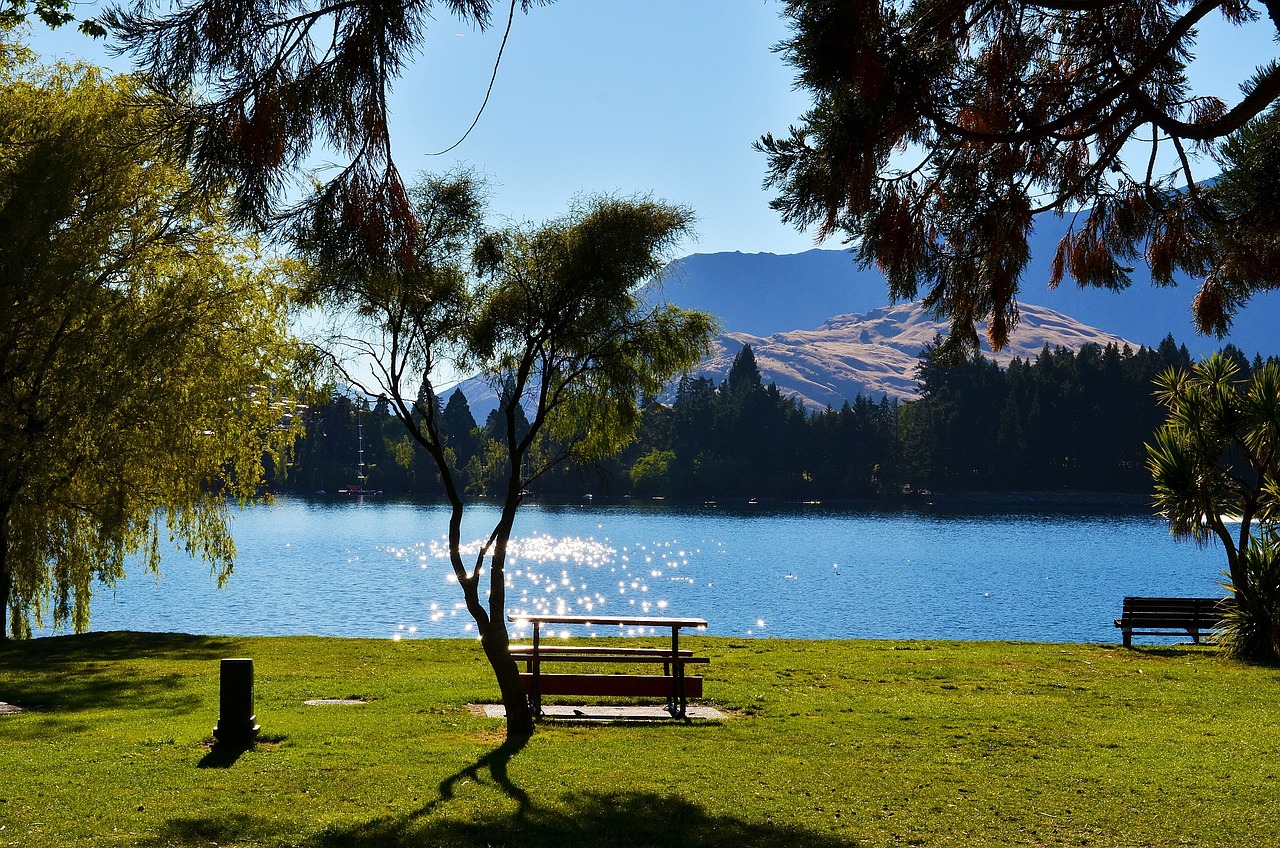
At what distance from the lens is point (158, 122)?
19.4 ft

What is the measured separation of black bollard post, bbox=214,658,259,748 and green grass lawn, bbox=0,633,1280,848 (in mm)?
227

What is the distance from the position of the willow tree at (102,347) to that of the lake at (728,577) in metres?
9.12

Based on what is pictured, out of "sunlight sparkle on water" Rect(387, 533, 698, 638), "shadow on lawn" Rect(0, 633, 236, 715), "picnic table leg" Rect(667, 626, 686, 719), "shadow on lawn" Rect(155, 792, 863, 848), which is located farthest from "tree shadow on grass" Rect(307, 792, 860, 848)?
"sunlight sparkle on water" Rect(387, 533, 698, 638)

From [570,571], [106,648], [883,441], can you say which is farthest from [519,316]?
[883,441]

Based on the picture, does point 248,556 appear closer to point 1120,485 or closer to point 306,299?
point 306,299

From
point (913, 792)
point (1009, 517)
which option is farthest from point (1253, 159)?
point (1009, 517)

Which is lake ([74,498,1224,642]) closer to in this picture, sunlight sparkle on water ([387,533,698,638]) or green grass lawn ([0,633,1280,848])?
sunlight sparkle on water ([387,533,698,638])

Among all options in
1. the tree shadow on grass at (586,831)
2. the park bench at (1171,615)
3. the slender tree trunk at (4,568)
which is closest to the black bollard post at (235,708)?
the tree shadow on grass at (586,831)

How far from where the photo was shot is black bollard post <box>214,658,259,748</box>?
10086 millimetres

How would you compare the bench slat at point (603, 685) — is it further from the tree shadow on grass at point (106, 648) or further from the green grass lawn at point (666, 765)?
the tree shadow on grass at point (106, 648)

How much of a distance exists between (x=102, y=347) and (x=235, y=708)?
10.1 meters

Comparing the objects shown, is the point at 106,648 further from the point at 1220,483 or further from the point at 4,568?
the point at 1220,483

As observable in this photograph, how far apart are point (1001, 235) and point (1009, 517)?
10415 centimetres

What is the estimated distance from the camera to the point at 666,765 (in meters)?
Result: 9.71
